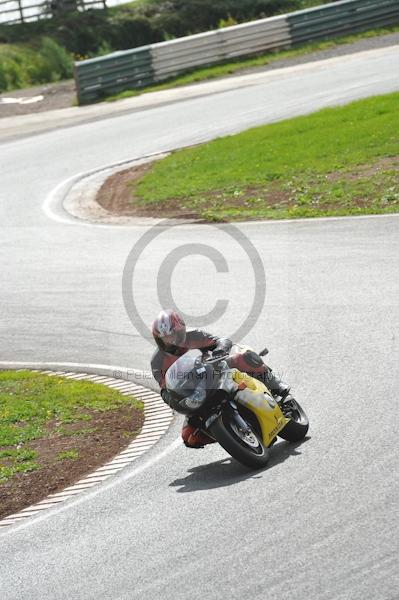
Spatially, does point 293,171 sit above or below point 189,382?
below

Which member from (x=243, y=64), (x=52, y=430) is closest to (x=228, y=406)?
(x=52, y=430)

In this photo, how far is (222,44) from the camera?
1446 inches

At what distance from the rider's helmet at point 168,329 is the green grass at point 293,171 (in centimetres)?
1032

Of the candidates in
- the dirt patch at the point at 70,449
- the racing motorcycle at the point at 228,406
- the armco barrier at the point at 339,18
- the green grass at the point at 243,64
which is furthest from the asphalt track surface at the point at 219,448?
the armco barrier at the point at 339,18

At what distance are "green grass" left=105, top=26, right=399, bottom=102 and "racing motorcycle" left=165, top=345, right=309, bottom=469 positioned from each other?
26751 mm

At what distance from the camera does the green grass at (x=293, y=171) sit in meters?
20.4

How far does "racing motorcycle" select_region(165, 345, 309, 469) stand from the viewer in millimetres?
9141

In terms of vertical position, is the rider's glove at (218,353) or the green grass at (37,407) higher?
the rider's glove at (218,353)

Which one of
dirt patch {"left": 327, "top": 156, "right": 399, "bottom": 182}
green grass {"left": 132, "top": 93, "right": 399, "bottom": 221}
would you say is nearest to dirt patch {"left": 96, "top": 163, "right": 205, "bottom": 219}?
green grass {"left": 132, "top": 93, "right": 399, "bottom": 221}

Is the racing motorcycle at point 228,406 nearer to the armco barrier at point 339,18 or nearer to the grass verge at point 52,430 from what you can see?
the grass verge at point 52,430

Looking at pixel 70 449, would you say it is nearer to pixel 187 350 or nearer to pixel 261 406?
pixel 187 350

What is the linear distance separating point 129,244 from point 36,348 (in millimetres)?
4736

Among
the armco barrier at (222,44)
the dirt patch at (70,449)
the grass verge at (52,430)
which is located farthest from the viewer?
the armco barrier at (222,44)

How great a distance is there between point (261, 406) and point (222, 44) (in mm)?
28881
